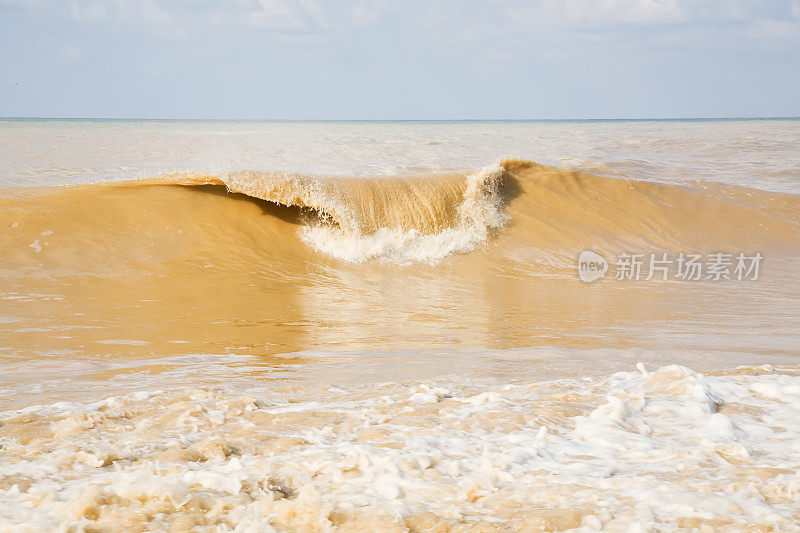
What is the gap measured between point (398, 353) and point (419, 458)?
5.91 ft

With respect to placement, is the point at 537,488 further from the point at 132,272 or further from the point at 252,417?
the point at 132,272

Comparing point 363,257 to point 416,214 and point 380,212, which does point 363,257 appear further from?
point 416,214

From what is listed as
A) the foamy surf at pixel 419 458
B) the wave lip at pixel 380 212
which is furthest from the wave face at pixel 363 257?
the foamy surf at pixel 419 458

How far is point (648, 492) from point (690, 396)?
1007 millimetres

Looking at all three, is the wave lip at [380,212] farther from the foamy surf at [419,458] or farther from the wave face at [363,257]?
the foamy surf at [419,458]

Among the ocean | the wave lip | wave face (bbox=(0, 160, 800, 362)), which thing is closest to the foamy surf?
the ocean

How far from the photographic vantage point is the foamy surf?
214cm

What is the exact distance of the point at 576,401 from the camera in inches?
125

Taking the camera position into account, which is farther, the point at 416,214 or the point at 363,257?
the point at 416,214

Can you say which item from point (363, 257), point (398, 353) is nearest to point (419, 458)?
point (398, 353)

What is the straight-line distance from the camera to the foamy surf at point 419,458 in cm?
214

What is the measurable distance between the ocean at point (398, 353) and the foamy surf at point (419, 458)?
→ 0.01 metres

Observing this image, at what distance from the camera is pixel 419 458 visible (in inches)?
98.9

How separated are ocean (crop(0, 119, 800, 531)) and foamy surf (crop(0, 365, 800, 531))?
0.04 ft
